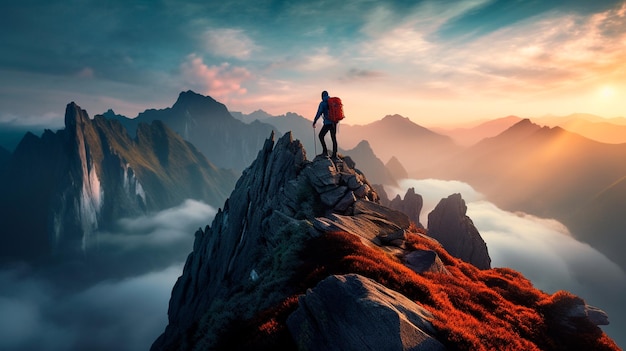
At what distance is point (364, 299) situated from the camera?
9.58 meters

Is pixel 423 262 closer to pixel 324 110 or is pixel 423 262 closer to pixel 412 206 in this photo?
pixel 324 110

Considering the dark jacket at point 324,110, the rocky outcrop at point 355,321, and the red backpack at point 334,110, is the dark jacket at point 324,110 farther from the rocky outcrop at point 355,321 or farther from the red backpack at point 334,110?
the rocky outcrop at point 355,321

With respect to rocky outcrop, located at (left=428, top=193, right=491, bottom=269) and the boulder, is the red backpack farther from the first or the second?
rocky outcrop, located at (left=428, top=193, right=491, bottom=269)

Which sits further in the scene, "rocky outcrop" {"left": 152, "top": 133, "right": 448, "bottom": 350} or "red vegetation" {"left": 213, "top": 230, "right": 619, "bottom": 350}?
"rocky outcrop" {"left": 152, "top": 133, "right": 448, "bottom": 350}

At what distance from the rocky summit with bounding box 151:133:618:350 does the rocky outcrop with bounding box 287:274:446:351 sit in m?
0.03

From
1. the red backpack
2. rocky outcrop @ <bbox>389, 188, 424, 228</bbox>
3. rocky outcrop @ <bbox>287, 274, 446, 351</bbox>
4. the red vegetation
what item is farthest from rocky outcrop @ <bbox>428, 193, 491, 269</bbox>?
rocky outcrop @ <bbox>287, 274, 446, 351</bbox>

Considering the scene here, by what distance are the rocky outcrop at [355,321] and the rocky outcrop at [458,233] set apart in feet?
204

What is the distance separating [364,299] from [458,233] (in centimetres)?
6702

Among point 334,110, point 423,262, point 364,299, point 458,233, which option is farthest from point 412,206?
point 364,299

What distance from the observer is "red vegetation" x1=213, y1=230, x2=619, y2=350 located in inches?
402

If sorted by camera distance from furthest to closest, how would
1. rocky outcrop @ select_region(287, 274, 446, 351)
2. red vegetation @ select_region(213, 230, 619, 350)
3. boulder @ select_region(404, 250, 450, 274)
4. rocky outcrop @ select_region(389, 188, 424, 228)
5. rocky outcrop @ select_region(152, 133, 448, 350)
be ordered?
rocky outcrop @ select_region(389, 188, 424, 228) → rocky outcrop @ select_region(152, 133, 448, 350) → boulder @ select_region(404, 250, 450, 274) → red vegetation @ select_region(213, 230, 619, 350) → rocky outcrop @ select_region(287, 274, 446, 351)

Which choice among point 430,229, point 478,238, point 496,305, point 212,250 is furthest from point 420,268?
point 430,229

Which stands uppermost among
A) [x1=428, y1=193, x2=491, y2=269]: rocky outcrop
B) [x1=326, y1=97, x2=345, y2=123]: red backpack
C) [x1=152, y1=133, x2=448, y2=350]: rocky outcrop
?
[x1=326, y1=97, x2=345, y2=123]: red backpack

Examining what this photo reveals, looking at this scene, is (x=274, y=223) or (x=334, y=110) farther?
(x=334, y=110)
